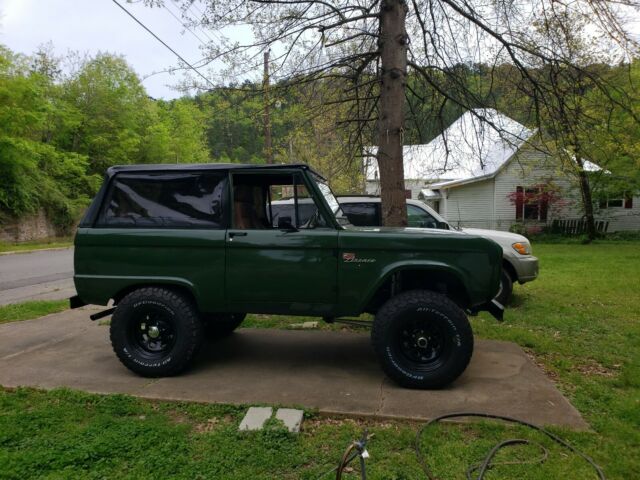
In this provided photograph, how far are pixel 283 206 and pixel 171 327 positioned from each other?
5.62 feet

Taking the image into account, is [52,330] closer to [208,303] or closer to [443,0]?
[208,303]

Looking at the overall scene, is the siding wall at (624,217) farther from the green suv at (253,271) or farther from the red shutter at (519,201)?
the green suv at (253,271)

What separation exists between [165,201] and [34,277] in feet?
31.1

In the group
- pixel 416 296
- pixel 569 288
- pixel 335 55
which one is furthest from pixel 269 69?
pixel 569 288

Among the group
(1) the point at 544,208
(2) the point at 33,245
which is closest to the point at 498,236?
(1) the point at 544,208

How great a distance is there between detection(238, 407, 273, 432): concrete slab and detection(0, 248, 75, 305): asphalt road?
7050 mm

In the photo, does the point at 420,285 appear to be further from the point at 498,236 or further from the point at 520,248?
the point at 498,236

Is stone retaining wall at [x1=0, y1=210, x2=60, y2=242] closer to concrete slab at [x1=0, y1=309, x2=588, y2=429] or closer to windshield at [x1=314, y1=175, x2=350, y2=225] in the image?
concrete slab at [x1=0, y1=309, x2=588, y2=429]

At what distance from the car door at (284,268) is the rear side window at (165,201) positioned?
0.36 metres

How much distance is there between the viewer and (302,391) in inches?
156

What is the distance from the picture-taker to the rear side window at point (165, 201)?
4.34 metres

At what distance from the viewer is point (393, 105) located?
6.54 m

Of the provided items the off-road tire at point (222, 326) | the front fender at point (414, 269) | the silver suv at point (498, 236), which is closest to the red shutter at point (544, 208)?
the silver suv at point (498, 236)

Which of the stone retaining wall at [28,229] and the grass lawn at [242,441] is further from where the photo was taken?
the stone retaining wall at [28,229]
